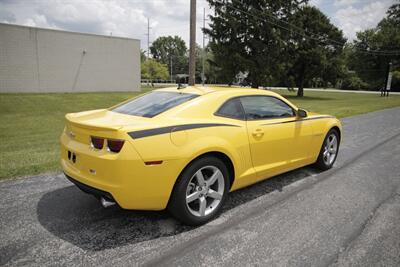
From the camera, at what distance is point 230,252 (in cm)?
270

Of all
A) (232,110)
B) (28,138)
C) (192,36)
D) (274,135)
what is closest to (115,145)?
(232,110)

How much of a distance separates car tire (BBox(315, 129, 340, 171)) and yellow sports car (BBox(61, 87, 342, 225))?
956mm

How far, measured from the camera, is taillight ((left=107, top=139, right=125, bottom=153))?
2.70 meters

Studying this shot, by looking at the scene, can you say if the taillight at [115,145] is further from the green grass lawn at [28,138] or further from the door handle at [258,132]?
the green grass lawn at [28,138]

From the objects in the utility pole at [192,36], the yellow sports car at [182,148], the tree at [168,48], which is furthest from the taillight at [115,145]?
the tree at [168,48]

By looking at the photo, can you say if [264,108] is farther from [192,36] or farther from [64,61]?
[64,61]

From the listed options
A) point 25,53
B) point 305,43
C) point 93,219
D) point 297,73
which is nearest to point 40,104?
point 25,53

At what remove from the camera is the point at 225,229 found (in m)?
3.12

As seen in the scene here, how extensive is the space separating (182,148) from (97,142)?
32.1 inches

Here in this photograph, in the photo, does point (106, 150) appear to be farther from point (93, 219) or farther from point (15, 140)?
point (15, 140)

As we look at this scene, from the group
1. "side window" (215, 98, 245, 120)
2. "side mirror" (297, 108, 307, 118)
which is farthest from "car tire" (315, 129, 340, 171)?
"side window" (215, 98, 245, 120)

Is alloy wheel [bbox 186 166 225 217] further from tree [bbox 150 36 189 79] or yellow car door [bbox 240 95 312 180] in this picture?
tree [bbox 150 36 189 79]

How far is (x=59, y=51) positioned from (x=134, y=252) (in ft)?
87.5

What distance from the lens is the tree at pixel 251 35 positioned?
Result: 2773 centimetres
